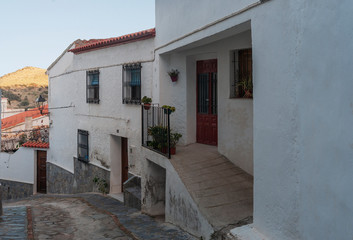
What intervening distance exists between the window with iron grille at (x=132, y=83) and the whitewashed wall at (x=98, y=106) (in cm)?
20

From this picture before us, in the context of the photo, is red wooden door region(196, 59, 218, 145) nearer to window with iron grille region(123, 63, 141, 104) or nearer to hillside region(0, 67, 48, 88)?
window with iron grille region(123, 63, 141, 104)

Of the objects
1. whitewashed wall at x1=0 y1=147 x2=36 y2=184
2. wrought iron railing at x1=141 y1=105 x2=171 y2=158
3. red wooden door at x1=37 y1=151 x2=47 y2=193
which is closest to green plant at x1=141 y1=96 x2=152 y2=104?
wrought iron railing at x1=141 y1=105 x2=171 y2=158

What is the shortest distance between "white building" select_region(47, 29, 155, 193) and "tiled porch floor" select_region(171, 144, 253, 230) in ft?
11.5

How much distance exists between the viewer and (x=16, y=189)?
1994 centimetres

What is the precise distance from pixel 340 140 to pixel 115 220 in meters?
7.16

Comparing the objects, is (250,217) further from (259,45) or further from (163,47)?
(163,47)

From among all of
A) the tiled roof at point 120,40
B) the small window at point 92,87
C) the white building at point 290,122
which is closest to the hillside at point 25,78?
the tiled roof at point 120,40

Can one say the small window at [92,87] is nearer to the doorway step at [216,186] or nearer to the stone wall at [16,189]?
the doorway step at [216,186]

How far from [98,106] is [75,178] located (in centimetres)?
385

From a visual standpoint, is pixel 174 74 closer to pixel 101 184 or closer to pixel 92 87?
pixel 92 87

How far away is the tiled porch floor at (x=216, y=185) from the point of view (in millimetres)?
6324

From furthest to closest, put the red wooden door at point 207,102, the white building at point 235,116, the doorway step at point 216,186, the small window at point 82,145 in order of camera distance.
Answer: the small window at point 82,145 → the red wooden door at point 207,102 → the doorway step at point 216,186 → the white building at point 235,116

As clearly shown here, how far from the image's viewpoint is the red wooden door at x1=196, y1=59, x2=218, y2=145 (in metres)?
10.4

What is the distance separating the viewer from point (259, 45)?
5359mm
